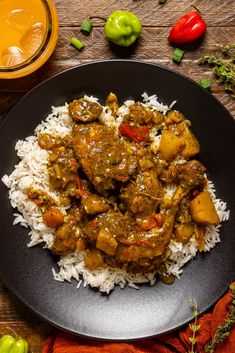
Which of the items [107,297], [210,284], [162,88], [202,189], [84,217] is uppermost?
[162,88]

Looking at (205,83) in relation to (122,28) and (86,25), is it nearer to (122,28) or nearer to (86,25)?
(122,28)

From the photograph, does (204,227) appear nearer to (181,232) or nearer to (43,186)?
(181,232)

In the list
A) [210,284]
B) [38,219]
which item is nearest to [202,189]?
[210,284]

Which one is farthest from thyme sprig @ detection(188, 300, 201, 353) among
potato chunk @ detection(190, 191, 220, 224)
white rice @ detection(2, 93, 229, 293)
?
potato chunk @ detection(190, 191, 220, 224)

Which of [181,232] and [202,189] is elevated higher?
[202,189]

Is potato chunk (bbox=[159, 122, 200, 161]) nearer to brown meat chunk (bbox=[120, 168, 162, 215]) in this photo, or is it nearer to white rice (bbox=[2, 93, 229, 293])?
white rice (bbox=[2, 93, 229, 293])

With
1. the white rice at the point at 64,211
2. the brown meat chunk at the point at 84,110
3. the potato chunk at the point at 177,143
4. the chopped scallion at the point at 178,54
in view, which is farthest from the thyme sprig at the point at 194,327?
the chopped scallion at the point at 178,54

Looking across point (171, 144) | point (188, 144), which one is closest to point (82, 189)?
point (171, 144)
